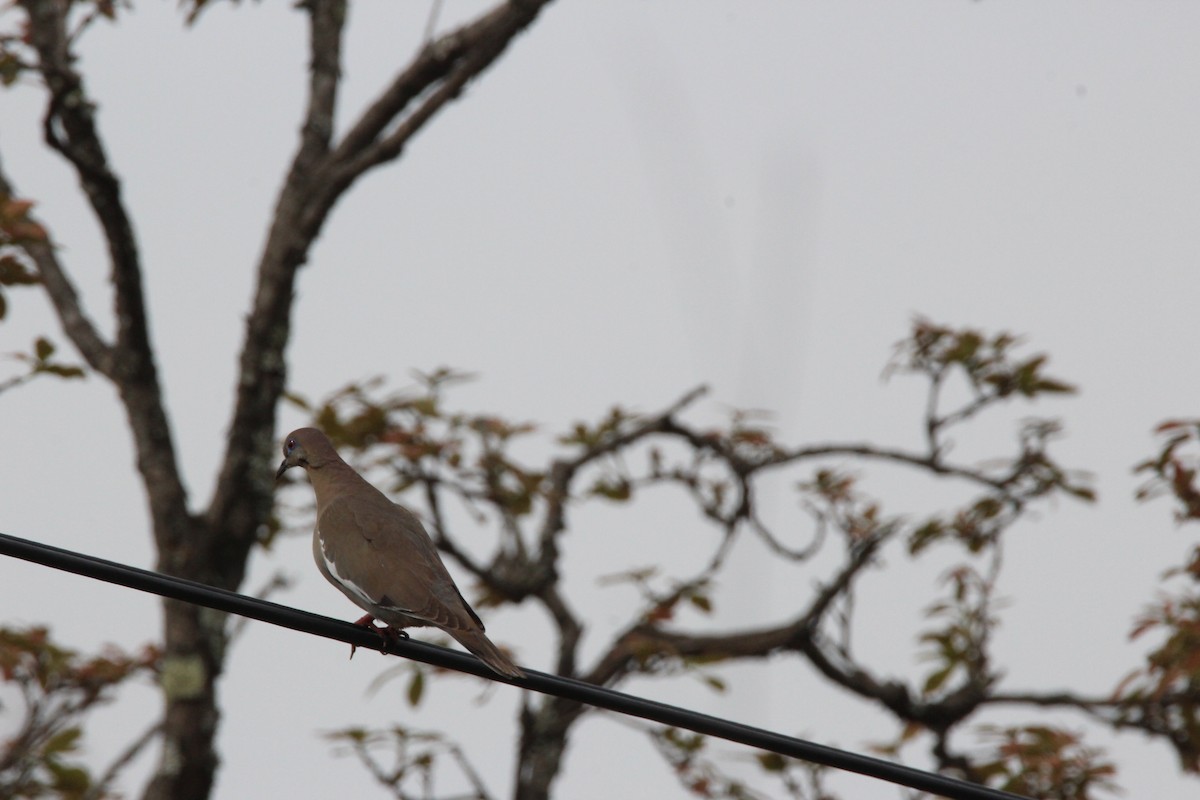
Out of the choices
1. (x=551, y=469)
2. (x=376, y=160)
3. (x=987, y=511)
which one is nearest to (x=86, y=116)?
(x=376, y=160)

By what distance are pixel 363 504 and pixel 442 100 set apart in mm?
2845

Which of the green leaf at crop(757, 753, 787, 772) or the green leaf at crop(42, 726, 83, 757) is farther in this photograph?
the green leaf at crop(757, 753, 787, 772)

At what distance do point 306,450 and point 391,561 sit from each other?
3.08 feet

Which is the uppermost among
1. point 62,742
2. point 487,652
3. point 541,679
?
point 62,742

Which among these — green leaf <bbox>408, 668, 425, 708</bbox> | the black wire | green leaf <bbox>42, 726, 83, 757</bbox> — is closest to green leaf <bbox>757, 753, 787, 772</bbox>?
green leaf <bbox>408, 668, 425, 708</bbox>

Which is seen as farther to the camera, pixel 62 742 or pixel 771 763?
pixel 771 763

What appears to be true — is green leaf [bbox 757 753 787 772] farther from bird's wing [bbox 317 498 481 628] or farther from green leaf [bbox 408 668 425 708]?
bird's wing [bbox 317 498 481 628]

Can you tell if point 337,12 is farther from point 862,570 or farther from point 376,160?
point 862,570

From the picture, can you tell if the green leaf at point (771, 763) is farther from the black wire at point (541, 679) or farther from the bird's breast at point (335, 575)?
the black wire at point (541, 679)

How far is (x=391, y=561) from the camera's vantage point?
404 cm

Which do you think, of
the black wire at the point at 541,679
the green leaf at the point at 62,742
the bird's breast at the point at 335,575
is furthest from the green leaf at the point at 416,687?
the black wire at the point at 541,679

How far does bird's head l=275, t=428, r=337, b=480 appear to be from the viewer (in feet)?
15.8

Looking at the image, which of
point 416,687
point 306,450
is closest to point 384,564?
point 306,450

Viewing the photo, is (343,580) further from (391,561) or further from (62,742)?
(62,742)
